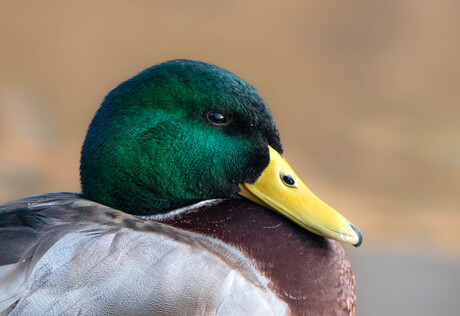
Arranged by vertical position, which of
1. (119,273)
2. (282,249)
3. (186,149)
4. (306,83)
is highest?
(186,149)

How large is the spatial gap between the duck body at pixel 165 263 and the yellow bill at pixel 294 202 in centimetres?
4

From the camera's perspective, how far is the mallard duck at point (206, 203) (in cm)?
180

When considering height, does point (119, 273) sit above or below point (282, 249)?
above

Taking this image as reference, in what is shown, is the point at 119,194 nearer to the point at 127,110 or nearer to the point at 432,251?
the point at 127,110

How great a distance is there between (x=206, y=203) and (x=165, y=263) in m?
0.36

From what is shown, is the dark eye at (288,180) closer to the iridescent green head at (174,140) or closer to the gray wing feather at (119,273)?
the iridescent green head at (174,140)

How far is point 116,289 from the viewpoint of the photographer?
5.55ft

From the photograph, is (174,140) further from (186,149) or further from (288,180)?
(288,180)

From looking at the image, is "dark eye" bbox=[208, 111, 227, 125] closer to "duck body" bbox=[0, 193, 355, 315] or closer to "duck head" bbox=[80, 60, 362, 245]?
"duck head" bbox=[80, 60, 362, 245]

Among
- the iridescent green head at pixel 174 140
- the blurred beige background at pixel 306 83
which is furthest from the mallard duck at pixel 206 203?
the blurred beige background at pixel 306 83

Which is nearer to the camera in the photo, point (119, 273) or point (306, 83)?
point (119, 273)

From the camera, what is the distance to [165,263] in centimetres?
175

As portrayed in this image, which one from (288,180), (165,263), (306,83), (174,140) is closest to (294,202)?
(288,180)

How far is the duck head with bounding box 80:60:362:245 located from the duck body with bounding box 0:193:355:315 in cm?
6
